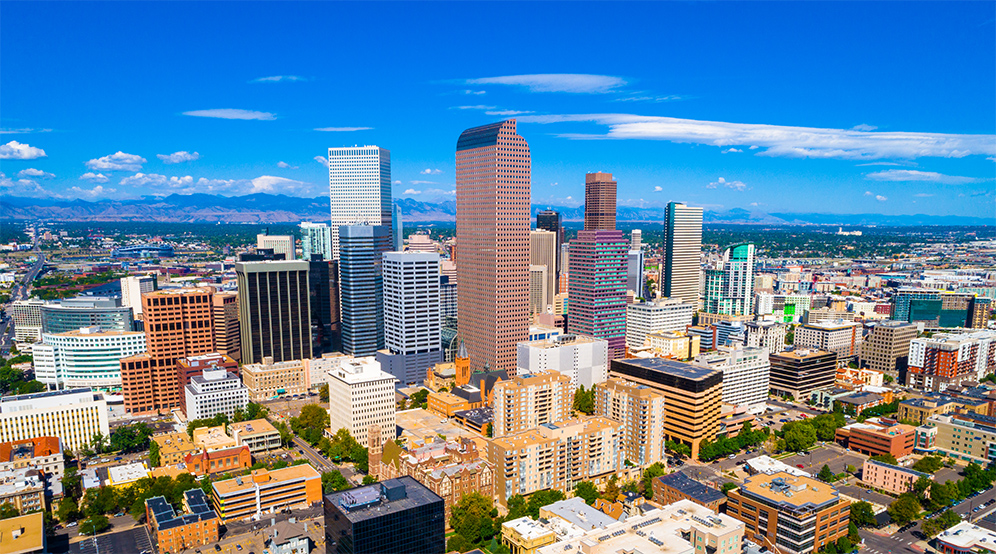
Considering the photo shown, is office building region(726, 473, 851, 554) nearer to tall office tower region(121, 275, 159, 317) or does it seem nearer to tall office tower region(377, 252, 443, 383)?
tall office tower region(377, 252, 443, 383)

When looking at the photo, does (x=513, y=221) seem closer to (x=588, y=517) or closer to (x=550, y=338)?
(x=550, y=338)

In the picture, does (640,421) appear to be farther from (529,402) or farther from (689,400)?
(529,402)

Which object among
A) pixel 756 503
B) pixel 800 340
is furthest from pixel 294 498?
pixel 800 340

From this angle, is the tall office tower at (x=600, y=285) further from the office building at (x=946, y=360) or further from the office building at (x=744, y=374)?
the office building at (x=946, y=360)

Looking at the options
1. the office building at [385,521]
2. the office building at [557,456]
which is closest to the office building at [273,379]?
the office building at [557,456]

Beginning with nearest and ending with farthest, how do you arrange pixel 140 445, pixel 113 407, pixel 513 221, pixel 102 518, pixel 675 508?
1. pixel 675 508
2. pixel 102 518
3. pixel 140 445
4. pixel 113 407
5. pixel 513 221

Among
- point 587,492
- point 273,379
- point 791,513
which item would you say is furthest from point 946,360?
point 273,379

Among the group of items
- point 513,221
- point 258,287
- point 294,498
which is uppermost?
point 513,221
